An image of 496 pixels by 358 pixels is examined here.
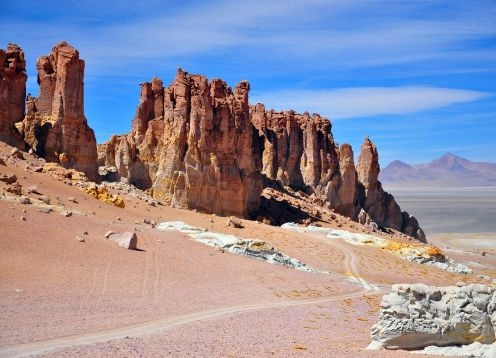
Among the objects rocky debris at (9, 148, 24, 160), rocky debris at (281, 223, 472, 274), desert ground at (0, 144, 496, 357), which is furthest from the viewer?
rocky debris at (281, 223, 472, 274)

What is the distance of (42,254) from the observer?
19078 mm

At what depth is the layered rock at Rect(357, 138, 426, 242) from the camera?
7769 centimetres

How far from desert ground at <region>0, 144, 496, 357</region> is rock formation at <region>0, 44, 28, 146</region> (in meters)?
3.97

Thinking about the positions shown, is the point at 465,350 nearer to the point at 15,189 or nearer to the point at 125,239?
the point at 125,239

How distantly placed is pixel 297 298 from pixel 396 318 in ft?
29.6

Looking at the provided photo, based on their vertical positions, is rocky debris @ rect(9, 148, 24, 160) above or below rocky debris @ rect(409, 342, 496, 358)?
above

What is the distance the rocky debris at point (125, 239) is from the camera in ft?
74.6

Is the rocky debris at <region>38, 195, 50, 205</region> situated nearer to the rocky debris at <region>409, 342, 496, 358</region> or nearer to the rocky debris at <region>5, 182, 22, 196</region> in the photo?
the rocky debris at <region>5, 182, 22, 196</region>

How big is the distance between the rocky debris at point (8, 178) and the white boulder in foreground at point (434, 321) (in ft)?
62.8

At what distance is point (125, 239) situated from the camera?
23.0m

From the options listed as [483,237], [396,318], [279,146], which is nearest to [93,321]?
[396,318]

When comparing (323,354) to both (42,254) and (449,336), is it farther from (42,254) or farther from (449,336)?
(42,254)

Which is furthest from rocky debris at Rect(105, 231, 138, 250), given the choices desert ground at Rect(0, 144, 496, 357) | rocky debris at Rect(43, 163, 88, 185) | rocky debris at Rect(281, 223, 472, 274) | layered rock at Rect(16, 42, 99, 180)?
rocky debris at Rect(281, 223, 472, 274)

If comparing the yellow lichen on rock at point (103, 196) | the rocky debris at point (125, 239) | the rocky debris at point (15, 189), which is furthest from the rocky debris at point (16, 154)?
the rocky debris at point (125, 239)
